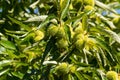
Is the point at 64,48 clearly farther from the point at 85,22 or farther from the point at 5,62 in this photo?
the point at 5,62

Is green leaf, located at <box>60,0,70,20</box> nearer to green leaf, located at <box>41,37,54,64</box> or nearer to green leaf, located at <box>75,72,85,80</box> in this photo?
green leaf, located at <box>41,37,54,64</box>

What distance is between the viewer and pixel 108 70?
191 cm

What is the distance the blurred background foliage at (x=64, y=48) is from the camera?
1721 millimetres

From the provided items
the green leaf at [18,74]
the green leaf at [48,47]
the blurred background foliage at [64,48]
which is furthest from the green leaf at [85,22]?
the green leaf at [18,74]

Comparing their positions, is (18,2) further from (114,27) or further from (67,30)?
(67,30)

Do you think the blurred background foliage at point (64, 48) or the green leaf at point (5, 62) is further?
the green leaf at point (5, 62)

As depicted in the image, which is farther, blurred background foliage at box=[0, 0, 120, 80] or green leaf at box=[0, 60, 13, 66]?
green leaf at box=[0, 60, 13, 66]

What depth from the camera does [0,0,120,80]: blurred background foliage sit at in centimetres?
172

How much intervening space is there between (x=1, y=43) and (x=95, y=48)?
397 mm

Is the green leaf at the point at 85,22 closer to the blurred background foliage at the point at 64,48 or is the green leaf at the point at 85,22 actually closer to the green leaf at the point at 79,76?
the blurred background foliage at the point at 64,48

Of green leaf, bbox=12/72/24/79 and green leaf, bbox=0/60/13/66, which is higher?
green leaf, bbox=0/60/13/66

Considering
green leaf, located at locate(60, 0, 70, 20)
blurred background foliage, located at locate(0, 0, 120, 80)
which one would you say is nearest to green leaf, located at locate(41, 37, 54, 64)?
blurred background foliage, located at locate(0, 0, 120, 80)

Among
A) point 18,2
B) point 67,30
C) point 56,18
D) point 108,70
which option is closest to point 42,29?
point 56,18

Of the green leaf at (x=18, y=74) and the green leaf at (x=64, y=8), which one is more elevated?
the green leaf at (x=64, y=8)
